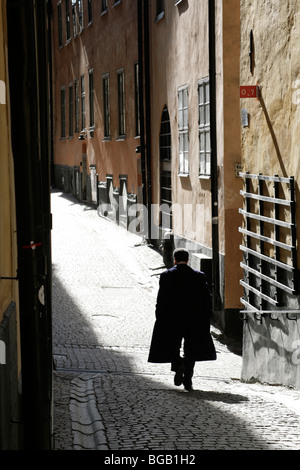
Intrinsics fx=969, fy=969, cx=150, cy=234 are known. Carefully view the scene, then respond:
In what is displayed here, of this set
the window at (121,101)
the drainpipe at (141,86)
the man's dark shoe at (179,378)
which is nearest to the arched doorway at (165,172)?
the drainpipe at (141,86)

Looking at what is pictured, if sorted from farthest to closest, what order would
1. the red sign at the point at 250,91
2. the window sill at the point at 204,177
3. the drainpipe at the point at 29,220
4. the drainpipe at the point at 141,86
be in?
the drainpipe at the point at 141,86 → the window sill at the point at 204,177 → the red sign at the point at 250,91 → the drainpipe at the point at 29,220

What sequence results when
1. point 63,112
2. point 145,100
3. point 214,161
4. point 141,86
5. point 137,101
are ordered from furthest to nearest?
point 63,112
point 137,101
point 141,86
point 145,100
point 214,161

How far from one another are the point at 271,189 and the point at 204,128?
18.2ft

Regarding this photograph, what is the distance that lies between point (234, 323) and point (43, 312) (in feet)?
31.0

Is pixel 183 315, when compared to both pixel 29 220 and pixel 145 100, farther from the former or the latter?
pixel 145 100

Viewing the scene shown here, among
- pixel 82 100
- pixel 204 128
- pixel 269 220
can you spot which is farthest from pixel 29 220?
pixel 82 100

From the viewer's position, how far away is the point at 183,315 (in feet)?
34.5

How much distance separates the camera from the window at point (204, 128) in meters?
16.0

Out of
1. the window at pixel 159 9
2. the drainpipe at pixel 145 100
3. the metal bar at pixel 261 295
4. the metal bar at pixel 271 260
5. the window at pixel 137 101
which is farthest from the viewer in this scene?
the window at pixel 137 101

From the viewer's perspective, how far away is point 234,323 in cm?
1467

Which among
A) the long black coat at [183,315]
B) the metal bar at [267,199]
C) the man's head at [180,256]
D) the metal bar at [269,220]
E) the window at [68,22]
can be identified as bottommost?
the long black coat at [183,315]

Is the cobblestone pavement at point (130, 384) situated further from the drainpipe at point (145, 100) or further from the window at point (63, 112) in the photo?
the window at point (63, 112)

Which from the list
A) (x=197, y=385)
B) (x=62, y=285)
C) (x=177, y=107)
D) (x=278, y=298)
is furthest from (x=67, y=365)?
(x=177, y=107)

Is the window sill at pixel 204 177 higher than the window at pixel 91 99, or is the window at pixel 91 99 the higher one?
the window at pixel 91 99
